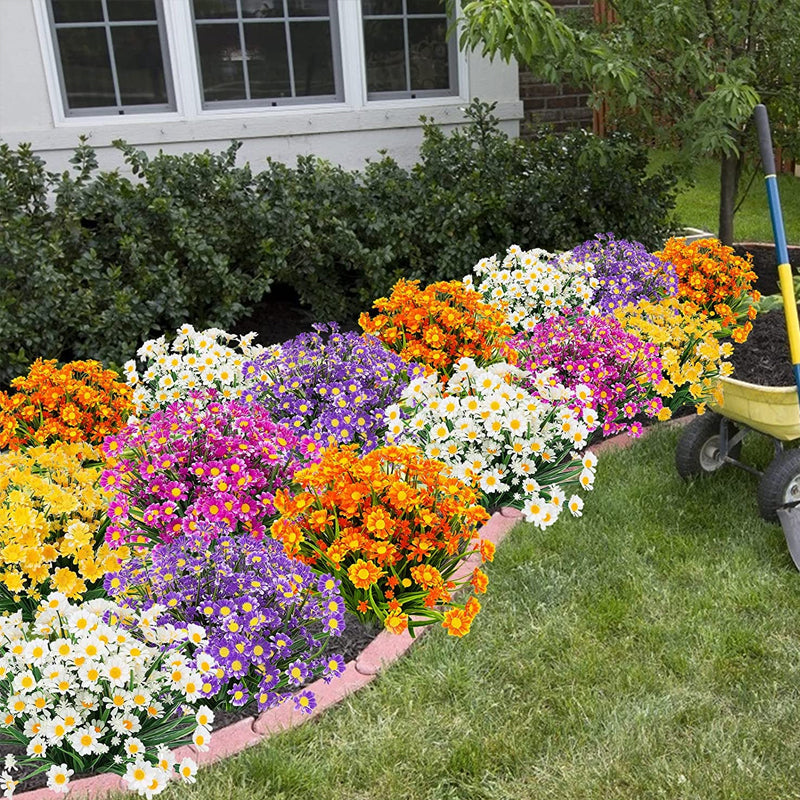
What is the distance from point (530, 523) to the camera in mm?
3412

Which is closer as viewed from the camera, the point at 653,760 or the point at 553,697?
the point at 653,760

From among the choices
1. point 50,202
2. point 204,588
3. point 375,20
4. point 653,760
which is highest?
point 375,20

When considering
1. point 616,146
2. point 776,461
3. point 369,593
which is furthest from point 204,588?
point 616,146

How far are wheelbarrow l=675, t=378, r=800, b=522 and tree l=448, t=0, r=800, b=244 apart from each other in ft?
6.07

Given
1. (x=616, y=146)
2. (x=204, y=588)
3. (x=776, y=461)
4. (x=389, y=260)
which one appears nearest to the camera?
(x=204, y=588)

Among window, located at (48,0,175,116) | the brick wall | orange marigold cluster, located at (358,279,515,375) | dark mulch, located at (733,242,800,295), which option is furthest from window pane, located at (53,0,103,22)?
dark mulch, located at (733,242,800,295)

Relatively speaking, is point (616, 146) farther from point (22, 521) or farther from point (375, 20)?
point (22, 521)

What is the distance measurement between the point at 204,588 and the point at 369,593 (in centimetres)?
49

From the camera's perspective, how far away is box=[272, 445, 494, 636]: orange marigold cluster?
2373 millimetres

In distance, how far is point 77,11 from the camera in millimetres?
5312

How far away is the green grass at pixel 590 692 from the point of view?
7.41 feet

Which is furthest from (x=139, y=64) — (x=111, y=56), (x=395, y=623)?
(x=395, y=623)

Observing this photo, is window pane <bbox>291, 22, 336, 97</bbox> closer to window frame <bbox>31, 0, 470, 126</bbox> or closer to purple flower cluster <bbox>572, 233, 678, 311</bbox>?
window frame <bbox>31, 0, 470, 126</bbox>

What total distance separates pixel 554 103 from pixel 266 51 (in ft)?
7.23
